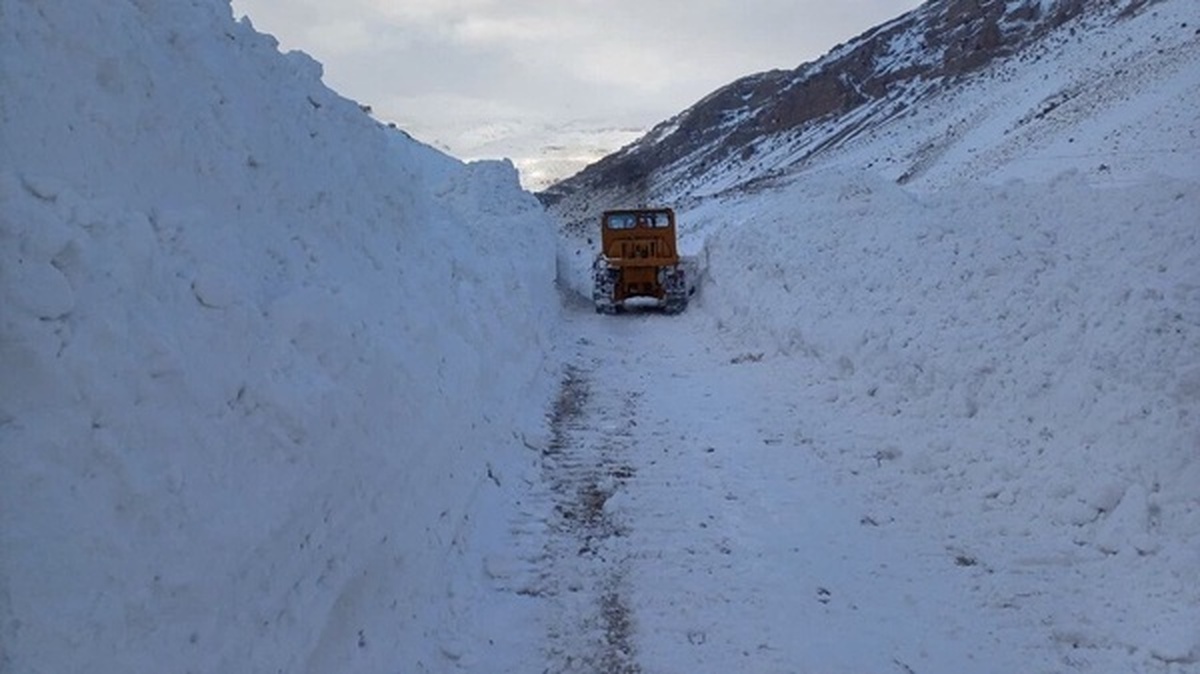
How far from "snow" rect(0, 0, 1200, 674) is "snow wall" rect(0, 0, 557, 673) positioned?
0.02 m

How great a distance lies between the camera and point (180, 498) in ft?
12.3

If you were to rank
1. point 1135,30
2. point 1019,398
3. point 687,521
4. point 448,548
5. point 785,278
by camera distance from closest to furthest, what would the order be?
point 448,548, point 687,521, point 1019,398, point 785,278, point 1135,30

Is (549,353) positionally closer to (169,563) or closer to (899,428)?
(899,428)

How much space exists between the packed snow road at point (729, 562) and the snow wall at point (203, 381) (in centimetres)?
86

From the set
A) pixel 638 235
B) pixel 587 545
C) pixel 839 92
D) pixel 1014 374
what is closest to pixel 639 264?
pixel 638 235

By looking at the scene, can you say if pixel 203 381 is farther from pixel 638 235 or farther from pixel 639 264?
pixel 638 235

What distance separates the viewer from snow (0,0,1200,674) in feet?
11.7

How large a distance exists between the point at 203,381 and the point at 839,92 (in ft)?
269

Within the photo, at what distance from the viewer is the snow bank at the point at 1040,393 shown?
5.85m

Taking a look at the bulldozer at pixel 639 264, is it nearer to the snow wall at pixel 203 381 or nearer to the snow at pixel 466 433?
the snow at pixel 466 433

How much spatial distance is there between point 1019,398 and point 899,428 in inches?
47.7

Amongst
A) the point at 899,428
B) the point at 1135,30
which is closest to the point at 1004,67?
the point at 1135,30

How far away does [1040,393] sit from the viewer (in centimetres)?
772

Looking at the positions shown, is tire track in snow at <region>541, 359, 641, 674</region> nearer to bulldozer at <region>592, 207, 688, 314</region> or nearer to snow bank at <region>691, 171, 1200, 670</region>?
snow bank at <region>691, 171, 1200, 670</region>
